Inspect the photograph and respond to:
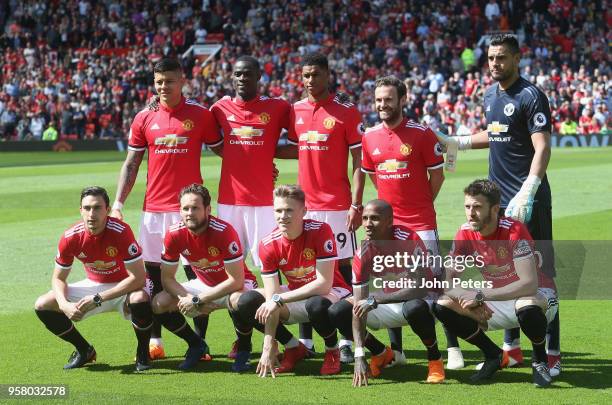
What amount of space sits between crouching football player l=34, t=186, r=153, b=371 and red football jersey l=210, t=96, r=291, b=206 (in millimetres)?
1191

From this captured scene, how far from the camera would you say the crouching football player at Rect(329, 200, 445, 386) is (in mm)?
6754

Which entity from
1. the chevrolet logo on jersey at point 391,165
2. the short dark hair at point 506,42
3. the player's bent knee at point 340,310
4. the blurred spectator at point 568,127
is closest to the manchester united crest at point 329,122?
the chevrolet logo on jersey at point 391,165

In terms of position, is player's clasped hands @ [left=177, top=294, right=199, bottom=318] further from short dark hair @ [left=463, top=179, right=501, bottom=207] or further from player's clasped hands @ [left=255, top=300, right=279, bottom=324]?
short dark hair @ [left=463, top=179, right=501, bottom=207]

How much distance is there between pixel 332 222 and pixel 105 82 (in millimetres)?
33771

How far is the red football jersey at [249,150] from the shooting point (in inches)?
325

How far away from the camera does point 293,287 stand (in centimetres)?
736

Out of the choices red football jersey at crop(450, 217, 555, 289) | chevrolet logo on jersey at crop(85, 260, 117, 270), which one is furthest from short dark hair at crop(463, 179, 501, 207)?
chevrolet logo on jersey at crop(85, 260, 117, 270)

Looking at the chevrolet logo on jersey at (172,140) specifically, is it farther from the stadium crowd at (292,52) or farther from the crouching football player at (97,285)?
the stadium crowd at (292,52)

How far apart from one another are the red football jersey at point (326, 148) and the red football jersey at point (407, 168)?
2.04ft

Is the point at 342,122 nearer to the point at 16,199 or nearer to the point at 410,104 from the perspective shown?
the point at 16,199

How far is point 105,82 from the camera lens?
4062 centimetres

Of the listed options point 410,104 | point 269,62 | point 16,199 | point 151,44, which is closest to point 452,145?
point 16,199

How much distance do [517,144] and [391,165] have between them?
0.92m

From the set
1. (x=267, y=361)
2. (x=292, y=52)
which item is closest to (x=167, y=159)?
(x=267, y=361)
